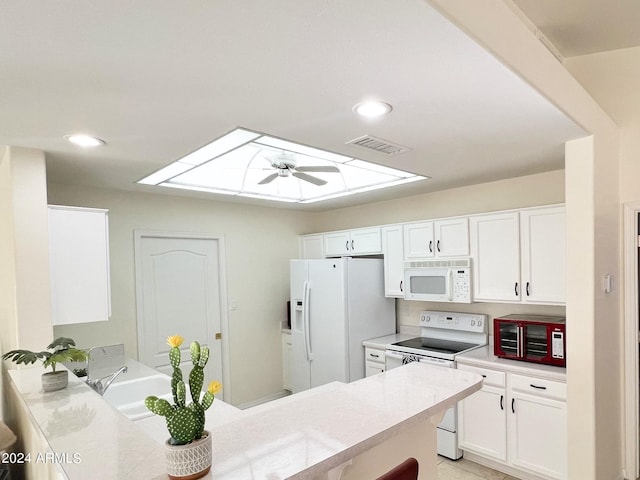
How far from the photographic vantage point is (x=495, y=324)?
3162 mm

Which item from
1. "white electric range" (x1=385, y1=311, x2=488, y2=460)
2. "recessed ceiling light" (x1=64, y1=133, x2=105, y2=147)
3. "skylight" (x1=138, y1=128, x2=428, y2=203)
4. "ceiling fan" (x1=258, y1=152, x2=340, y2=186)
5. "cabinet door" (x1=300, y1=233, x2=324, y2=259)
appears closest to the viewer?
"recessed ceiling light" (x1=64, y1=133, x2=105, y2=147)

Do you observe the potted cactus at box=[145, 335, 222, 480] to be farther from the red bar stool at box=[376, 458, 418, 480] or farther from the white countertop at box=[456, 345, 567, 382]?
the white countertop at box=[456, 345, 567, 382]

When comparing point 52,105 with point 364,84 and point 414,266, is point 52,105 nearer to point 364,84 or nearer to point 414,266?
point 364,84

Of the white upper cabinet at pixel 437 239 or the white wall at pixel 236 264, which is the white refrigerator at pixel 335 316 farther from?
the white upper cabinet at pixel 437 239

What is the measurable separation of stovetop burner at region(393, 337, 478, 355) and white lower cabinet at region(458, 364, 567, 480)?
279 mm

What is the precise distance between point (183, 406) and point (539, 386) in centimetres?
277

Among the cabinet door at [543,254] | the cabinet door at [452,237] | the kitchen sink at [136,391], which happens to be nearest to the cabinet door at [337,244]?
the cabinet door at [452,237]

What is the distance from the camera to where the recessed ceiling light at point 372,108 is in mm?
1736

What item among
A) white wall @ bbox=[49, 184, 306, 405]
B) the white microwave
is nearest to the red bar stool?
the white microwave

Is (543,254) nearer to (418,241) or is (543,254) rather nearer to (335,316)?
(418,241)

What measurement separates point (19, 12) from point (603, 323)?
10.7ft

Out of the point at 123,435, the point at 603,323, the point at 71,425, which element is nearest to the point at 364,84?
the point at 123,435

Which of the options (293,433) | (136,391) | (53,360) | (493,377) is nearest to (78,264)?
(53,360)

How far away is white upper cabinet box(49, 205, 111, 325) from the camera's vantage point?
2334 millimetres
